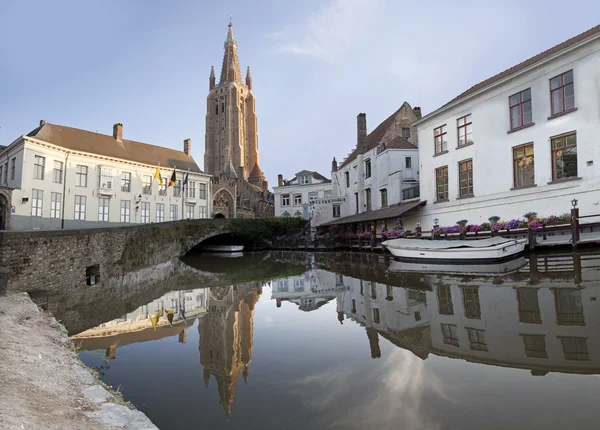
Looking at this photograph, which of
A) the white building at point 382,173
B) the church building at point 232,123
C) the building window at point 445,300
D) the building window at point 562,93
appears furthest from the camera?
the church building at point 232,123

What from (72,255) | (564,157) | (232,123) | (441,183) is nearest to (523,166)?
(564,157)

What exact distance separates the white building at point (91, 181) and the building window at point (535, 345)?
2747cm

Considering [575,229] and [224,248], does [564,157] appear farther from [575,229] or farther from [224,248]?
[224,248]

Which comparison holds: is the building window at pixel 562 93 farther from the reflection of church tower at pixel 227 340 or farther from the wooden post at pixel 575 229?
the reflection of church tower at pixel 227 340

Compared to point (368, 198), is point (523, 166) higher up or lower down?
lower down

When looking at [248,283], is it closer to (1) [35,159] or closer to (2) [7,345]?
(2) [7,345]

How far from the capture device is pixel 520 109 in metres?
17.1

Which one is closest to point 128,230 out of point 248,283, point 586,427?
point 248,283

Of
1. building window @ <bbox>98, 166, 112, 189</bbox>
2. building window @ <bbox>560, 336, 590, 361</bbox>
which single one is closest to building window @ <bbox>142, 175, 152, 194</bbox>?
building window @ <bbox>98, 166, 112, 189</bbox>

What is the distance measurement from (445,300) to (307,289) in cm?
458

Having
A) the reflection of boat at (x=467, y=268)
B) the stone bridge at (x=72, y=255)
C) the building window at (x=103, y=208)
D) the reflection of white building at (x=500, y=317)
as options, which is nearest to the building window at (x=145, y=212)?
the building window at (x=103, y=208)

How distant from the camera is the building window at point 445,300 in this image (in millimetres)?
7269

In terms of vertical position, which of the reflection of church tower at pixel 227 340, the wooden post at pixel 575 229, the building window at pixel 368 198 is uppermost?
the building window at pixel 368 198

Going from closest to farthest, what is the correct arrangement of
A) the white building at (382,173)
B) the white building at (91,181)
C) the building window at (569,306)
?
1. the building window at (569,306)
2. the white building at (91,181)
3. the white building at (382,173)
